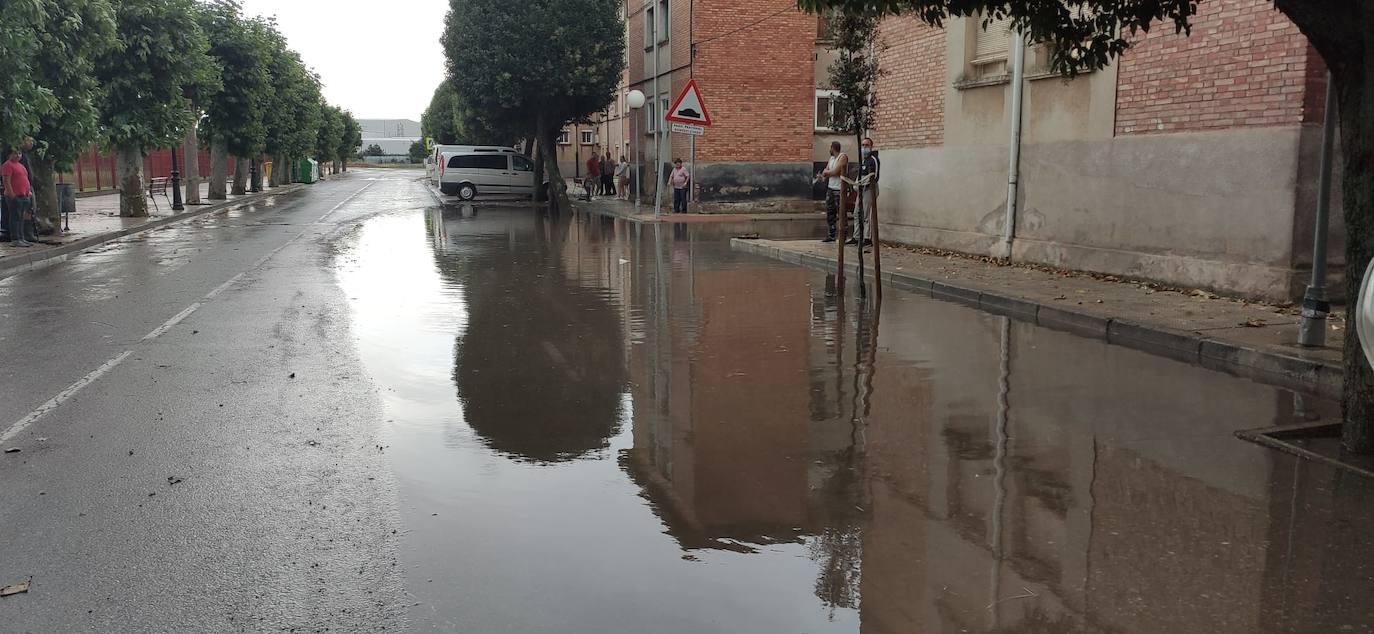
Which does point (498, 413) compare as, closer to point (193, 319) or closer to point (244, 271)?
point (193, 319)

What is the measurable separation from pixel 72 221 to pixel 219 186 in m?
12.5

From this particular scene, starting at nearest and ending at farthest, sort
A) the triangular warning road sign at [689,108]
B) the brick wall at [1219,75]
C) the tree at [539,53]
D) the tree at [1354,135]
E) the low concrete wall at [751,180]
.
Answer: the tree at [1354,135]
the brick wall at [1219,75]
the triangular warning road sign at [689,108]
the low concrete wall at [751,180]
the tree at [539,53]

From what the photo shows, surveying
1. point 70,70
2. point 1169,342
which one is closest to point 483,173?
point 70,70

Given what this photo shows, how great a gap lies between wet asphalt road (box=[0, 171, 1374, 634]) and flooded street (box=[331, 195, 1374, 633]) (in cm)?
2

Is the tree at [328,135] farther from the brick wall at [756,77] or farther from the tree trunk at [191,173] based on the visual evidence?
the brick wall at [756,77]

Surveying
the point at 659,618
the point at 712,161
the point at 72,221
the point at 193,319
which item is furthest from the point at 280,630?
the point at 712,161

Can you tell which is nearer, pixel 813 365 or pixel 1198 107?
pixel 813 365

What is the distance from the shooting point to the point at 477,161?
40.2 metres

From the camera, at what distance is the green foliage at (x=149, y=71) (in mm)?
23078

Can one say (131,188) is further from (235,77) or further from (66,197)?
(235,77)

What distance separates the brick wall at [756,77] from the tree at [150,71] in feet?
43.4

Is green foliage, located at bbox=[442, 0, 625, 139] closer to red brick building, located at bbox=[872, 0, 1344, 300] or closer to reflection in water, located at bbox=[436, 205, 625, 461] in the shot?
red brick building, located at bbox=[872, 0, 1344, 300]

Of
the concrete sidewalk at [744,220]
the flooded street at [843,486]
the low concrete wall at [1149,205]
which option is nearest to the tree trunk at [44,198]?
the concrete sidewalk at [744,220]

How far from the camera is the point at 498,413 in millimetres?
6824
